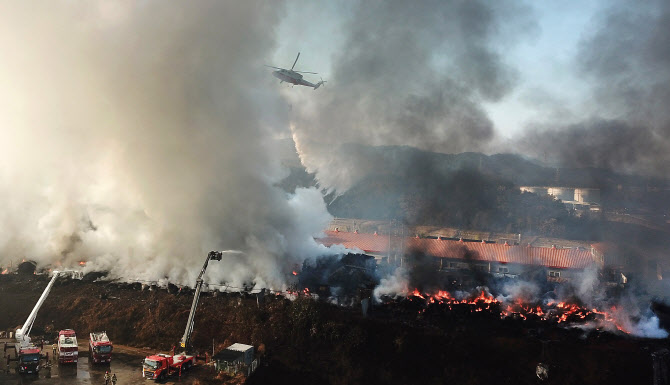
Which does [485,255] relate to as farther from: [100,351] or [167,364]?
[100,351]

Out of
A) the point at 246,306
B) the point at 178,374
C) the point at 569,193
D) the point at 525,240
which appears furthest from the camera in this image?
the point at 569,193

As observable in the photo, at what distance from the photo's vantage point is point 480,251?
51812 millimetres

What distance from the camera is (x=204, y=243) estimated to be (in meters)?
40.2

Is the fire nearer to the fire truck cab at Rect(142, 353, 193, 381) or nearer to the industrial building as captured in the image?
the industrial building

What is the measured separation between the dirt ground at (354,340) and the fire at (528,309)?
1411 millimetres

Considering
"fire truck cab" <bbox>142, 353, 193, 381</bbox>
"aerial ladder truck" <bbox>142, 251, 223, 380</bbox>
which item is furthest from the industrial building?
"fire truck cab" <bbox>142, 353, 193, 381</bbox>

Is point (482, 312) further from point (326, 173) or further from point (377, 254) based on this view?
point (326, 173)

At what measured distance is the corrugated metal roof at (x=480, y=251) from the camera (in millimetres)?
48844

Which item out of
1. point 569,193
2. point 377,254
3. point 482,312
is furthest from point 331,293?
point 569,193

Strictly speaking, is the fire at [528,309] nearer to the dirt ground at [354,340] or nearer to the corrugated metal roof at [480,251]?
the dirt ground at [354,340]

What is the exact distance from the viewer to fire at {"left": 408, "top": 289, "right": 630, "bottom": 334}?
3456 centimetres

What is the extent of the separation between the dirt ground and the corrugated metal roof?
666 inches

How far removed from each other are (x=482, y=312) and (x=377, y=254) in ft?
64.3

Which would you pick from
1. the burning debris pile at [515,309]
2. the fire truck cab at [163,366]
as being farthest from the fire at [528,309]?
the fire truck cab at [163,366]
